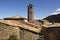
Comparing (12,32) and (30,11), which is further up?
(30,11)

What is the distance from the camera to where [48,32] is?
86.7 feet

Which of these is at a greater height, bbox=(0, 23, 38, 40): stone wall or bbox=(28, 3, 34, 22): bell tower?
bbox=(28, 3, 34, 22): bell tower

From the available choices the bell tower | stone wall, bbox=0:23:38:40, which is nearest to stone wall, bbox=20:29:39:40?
stone wall, bbox=0:23:38:40

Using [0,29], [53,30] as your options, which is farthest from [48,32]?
[0,29]

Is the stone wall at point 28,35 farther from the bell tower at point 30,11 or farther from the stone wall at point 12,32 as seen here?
the bell tower at point 30,11

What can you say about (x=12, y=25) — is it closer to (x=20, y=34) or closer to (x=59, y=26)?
(x=20, y=34)

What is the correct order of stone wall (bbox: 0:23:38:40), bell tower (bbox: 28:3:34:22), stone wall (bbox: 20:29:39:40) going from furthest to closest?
bell tower (bbox: 28:3:34:22), stone wall (bbox: 20:29:39:40), stone wall (bbox: 0:23:38:40)

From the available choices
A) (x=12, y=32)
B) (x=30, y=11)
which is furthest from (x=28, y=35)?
(x=30, y=11)

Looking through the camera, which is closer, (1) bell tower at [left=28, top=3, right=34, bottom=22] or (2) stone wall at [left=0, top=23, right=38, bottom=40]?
(2) stone wall at [left=0, top=23, right=38, bottom=40]

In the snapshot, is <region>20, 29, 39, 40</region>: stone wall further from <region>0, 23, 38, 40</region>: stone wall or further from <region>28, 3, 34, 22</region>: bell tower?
<region>28, 3, 34, 22</region>: bell tower

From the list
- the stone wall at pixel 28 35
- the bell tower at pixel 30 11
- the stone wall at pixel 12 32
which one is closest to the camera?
the stone wall at pixel 12 32

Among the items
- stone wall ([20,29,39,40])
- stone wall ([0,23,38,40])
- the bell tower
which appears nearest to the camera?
stone wall ([0,23,38,40])

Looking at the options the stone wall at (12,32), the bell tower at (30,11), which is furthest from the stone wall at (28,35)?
the bell tower at (30,11)

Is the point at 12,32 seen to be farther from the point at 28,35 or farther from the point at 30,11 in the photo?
the point at 30,11
